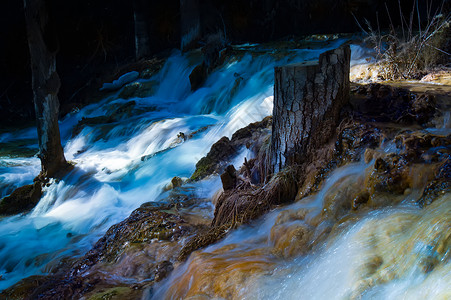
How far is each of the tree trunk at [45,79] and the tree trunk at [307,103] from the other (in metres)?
3.97

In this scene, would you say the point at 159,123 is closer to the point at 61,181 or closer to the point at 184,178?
the point at 61,181

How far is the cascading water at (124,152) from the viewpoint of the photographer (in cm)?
523

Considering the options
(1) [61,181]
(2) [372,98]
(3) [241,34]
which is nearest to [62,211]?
→ (1) [61,181]

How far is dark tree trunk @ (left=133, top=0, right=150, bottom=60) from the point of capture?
13.4 m

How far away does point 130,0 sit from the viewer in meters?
14.8

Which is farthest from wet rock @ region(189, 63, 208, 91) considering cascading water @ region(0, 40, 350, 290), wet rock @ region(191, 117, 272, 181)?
wet rock @ region(191, 117, 272, 181)

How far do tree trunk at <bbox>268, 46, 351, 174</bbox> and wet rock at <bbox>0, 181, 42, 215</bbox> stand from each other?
4392mm

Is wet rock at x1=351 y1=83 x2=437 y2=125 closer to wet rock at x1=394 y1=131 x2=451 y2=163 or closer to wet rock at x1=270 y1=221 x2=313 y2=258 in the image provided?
wet rock at x1=394 y1=131 x2=451 y2=163

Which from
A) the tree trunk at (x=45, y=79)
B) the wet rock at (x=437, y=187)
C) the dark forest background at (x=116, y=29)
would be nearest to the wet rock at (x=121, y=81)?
the dark forest background at (x=116, y=29)

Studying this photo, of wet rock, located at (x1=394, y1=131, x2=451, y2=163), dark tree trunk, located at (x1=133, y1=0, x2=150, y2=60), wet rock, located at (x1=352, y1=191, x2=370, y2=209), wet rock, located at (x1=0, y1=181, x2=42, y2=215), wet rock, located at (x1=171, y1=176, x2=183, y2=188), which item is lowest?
wet rock, located at (x1=0, y1=181, x2=42, y2=215)

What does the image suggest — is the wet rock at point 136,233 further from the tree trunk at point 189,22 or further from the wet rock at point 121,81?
the tree trunk at point 189,22

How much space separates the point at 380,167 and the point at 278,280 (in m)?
1.12

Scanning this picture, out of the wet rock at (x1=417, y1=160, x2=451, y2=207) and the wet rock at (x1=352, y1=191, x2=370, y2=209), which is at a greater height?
the wet rock at (x1=417, y1=160, x2=451, y2=207)

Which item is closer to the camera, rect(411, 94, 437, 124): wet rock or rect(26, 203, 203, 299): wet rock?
rect(26, 203, 203, 299): wet rock
